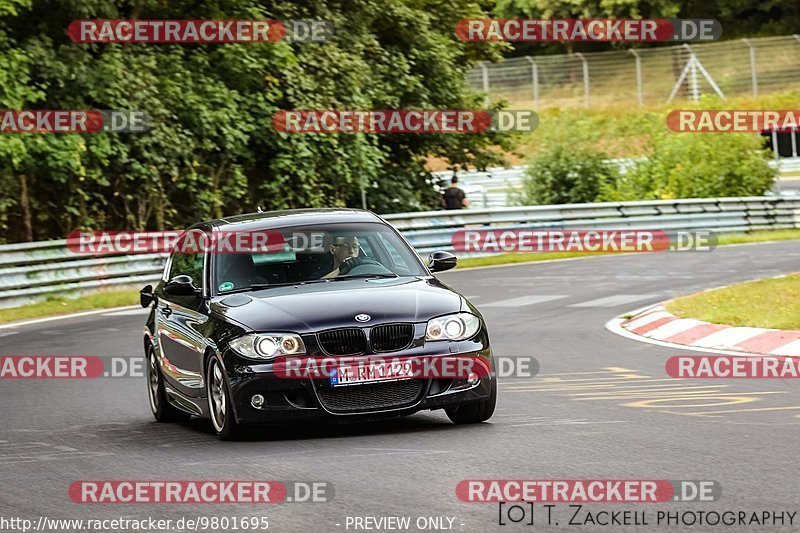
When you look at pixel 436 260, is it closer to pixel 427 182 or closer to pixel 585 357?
pixel 585 357

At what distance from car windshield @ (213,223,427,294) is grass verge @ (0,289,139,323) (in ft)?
39.3

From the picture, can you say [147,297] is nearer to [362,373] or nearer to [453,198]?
[362,373]

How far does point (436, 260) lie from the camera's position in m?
11.1

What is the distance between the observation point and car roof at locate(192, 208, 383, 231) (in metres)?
11.0

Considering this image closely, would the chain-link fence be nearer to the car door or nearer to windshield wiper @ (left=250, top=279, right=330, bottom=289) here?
the car door

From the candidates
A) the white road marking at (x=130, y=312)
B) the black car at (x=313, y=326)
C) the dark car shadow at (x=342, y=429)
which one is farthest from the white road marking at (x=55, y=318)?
the dark car shadow at (x=342, y=429)

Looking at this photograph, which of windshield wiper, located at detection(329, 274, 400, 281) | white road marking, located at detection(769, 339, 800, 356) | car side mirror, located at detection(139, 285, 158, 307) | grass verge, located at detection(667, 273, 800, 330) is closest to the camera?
windshield wiper, located at detection(329, 274, 400, 281)

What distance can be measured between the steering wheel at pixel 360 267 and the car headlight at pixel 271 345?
125cm

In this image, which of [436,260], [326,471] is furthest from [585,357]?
[326,471]

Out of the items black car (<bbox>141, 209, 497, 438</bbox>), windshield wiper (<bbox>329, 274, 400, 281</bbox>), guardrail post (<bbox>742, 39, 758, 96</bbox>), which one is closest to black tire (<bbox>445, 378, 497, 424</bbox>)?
black car (<bbox>141, 209, 497, 438</bbox>)

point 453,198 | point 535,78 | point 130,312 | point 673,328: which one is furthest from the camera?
point 535,78

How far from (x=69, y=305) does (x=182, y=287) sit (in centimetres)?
1355

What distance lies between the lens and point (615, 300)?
20.4m

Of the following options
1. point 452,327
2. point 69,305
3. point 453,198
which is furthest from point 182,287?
point 453,198
